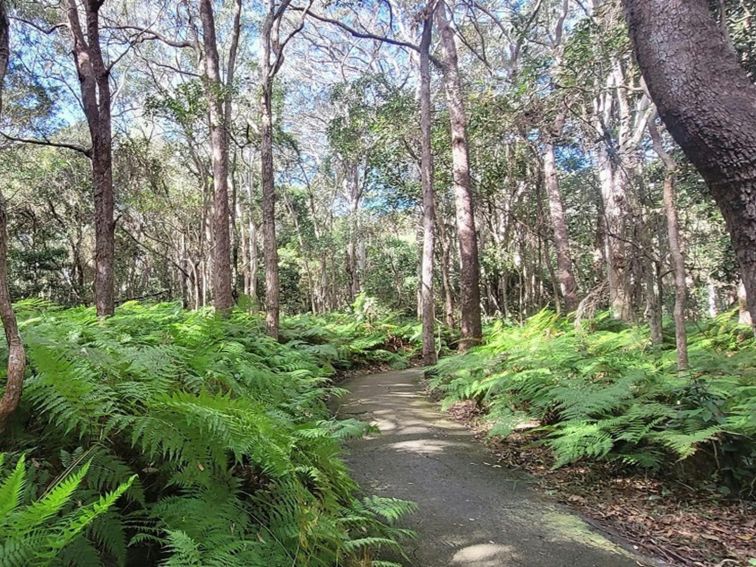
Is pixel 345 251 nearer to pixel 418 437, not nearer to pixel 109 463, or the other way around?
pixel 418 437

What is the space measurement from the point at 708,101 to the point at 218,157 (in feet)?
32.6

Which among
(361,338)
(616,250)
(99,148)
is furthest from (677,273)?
(361,338)

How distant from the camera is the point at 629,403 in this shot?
4.36 metres

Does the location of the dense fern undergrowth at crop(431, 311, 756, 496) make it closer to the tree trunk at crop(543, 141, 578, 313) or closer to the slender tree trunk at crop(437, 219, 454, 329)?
the tree trunk at crop(543, 141, 578, 313)

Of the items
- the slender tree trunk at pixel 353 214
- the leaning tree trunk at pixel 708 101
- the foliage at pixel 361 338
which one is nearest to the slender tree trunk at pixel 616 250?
the foliage at pixel 361 338

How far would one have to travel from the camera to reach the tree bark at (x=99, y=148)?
672 centimetres

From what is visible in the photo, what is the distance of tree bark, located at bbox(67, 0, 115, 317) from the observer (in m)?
6.72

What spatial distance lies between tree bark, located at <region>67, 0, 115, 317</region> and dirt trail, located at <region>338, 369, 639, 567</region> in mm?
4408

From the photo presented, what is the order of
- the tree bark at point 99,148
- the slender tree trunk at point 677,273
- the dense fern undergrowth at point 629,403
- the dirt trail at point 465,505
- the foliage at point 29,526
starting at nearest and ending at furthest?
1. the foliage at point 29,526
2. the dirt trail at point 465,505
3. the dense fern undergrowth at point 629,403
4. the slender tree trunk at point 677,273
5. the tree bark at point 99,148

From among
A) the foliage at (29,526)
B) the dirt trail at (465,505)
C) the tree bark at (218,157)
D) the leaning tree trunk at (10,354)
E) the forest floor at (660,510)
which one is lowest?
the forest floor at (660,510)

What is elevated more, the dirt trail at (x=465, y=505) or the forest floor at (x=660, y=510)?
the dirt trail at (x=465, y=505)

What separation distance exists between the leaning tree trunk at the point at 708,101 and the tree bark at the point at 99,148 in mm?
6873

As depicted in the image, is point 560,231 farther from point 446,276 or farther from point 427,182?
point 427,182

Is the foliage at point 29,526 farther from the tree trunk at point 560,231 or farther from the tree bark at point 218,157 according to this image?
the tree trunk at point 560,231
